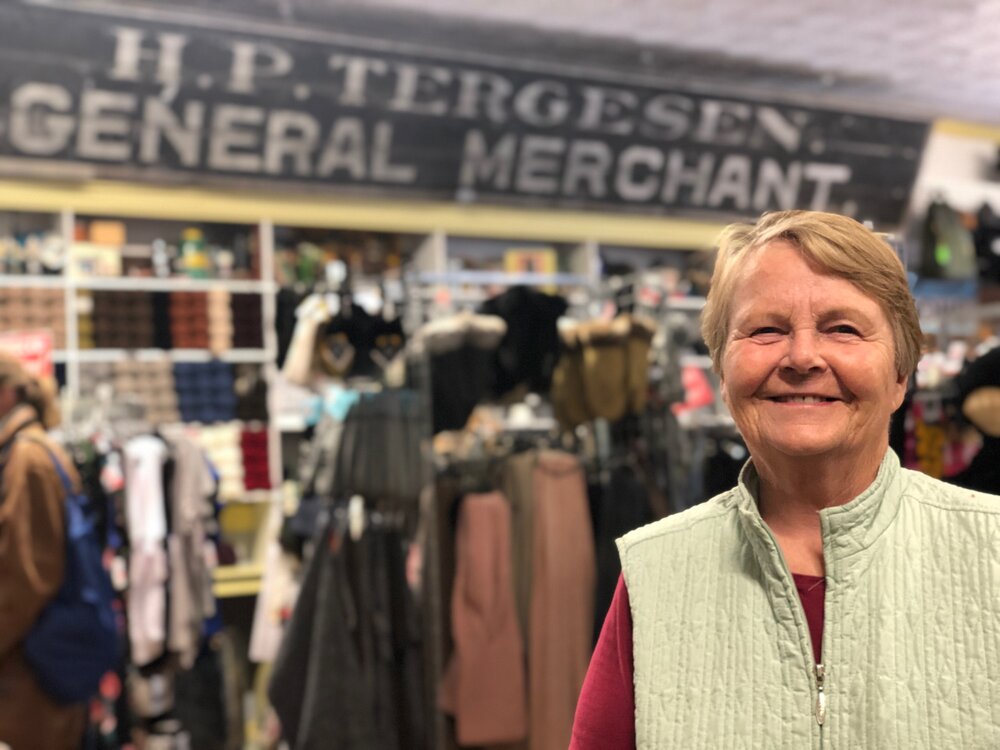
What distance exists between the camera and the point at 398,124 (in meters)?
5.88

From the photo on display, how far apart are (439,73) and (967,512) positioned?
4.99m

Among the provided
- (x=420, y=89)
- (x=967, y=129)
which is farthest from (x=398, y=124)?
(x=967, y=129)

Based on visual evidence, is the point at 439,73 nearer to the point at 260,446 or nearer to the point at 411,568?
the point at 260,446

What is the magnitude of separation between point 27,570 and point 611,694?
8.61ft

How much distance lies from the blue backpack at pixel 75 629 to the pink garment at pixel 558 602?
1.42m

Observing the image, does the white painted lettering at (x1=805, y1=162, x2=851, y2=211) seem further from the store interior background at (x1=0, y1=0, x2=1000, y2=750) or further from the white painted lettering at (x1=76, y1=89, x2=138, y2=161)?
the white painted lettering at (x1=76, y1=89, x2=138, y2=161)

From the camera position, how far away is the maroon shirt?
48.4 inches

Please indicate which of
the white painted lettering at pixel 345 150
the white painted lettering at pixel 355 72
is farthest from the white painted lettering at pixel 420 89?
the white painted lettering at pixel 345 150

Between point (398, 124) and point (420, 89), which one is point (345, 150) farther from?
point (420, 89)

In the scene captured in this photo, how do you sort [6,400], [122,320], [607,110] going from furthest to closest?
[607,110] < [122,320] < [6,400]

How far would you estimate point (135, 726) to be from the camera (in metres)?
4.88

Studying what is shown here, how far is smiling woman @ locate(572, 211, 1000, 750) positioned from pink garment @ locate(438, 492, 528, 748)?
7.95ft

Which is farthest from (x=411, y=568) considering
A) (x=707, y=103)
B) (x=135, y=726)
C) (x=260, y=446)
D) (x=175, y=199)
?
(x=707, y=103)

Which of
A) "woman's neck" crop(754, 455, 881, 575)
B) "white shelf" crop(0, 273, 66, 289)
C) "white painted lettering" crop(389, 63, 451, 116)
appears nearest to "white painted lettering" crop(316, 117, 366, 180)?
"white painted lettering" crop(389, 63, 451, 116)
